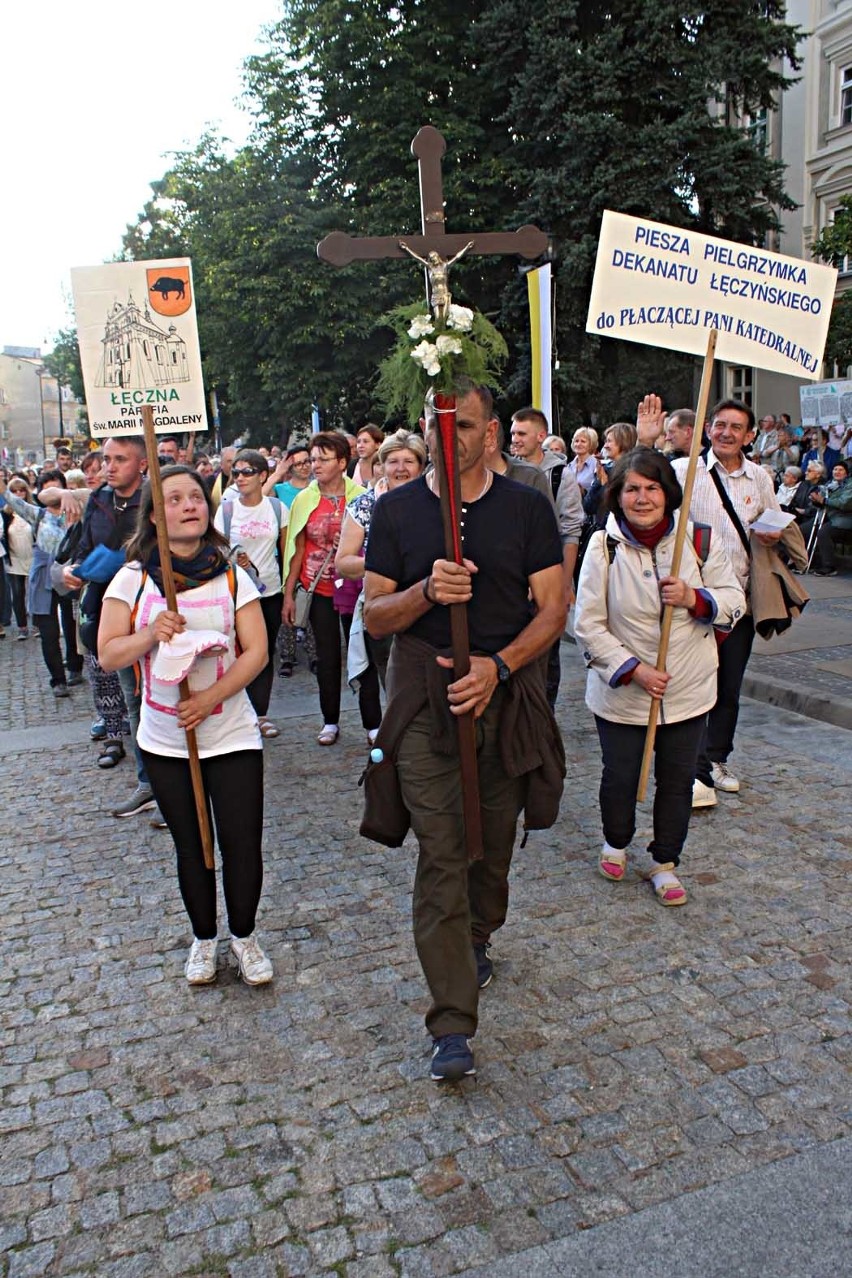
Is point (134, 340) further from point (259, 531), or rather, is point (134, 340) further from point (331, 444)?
point (259, 531)

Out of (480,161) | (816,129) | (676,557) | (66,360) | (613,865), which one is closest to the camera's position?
(676,557)

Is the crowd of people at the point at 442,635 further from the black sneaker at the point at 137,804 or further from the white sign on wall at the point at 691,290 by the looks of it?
the white sign on wall at the point at 691,290

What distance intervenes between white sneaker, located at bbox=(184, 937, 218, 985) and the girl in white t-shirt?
0.65 ft

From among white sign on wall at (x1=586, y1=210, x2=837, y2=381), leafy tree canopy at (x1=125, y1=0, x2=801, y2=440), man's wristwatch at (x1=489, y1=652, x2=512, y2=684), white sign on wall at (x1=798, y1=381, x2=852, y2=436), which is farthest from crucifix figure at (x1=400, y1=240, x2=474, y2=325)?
white sign on wall at (x1=798, y1=381, x2=852, y2=436)

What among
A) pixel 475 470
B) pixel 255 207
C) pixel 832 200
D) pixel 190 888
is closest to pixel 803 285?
pixel 475 470

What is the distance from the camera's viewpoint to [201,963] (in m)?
4.01

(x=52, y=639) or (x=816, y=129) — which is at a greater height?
(x=816, y=129)

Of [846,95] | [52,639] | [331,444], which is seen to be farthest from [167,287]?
[846,95]

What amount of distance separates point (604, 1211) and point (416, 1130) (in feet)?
1.98

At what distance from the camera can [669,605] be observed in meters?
4.48

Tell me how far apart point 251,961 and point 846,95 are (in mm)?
33857

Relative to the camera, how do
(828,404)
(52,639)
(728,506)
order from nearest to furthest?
(728,506)
(52,639)
(828,404)

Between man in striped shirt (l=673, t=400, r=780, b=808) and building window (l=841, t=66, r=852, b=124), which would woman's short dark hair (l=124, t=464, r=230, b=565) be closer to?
man in striped shirt (l=673, t=400, r=780, b=808)

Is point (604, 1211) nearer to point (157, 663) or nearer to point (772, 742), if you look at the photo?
point (157, 663)
